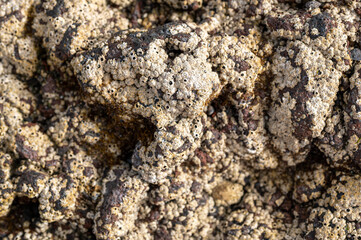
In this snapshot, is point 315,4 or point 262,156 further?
point 262,156

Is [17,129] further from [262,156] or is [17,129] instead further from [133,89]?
[262,156]

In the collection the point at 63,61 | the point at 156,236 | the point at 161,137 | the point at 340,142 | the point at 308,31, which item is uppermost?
the point at 308,31

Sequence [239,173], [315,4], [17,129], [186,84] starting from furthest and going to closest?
[239,173]
[17,129]
[315,4]
[186,84]

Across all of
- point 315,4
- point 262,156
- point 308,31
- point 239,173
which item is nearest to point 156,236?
point 239,173

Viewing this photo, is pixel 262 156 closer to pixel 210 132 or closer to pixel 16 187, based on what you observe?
pixel 210 132

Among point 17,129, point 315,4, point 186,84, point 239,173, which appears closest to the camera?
point 186,84

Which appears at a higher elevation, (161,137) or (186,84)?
(186,84)
